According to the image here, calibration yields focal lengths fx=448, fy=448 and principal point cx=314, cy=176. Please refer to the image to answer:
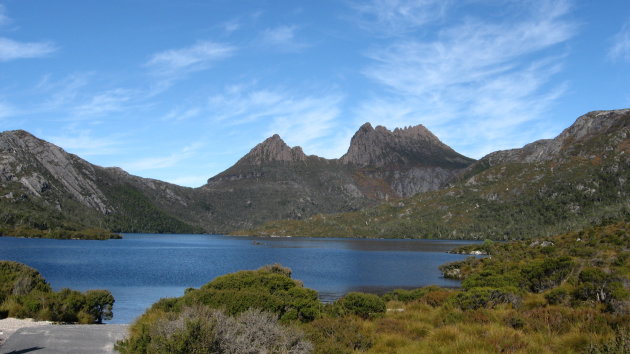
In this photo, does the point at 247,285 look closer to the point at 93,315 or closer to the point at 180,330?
the point at 93,315

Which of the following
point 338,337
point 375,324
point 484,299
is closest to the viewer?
point 338,337

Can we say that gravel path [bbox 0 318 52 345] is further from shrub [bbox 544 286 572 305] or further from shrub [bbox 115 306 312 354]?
shrub [bbox 544 286 572 305]

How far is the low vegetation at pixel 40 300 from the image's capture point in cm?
2314

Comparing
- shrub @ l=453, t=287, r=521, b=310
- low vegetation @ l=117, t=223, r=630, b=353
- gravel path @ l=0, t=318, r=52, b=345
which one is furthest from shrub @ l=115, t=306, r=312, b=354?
shrub @ l=453, t=287, r=521, b=310

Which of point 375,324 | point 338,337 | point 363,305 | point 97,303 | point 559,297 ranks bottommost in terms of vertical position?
point 97,303

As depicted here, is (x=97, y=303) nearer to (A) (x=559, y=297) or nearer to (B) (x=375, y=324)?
(B) (x=375, y=324)

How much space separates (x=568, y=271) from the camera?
32.1 metres

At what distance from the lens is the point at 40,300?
23859mm

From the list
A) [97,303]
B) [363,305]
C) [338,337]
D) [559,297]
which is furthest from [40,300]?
[559,297]

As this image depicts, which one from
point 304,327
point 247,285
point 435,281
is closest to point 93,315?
point 247,285

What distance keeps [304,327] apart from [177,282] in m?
50.4

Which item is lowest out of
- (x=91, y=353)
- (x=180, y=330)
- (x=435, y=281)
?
(x=435, y=281)

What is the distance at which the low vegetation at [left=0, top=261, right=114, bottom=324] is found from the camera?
23141mm

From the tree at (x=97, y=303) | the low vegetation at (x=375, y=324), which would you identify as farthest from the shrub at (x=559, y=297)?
the tree at (x=97, y=303)
